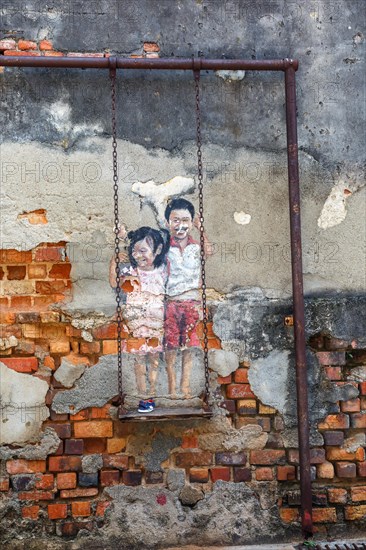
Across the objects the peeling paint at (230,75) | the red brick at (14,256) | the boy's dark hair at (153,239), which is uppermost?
the peeling paint at (230,75)

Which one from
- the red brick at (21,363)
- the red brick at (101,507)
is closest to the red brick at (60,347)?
the red brick at (21,363)

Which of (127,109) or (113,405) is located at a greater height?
(127,109)

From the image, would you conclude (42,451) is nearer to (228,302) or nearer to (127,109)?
(228,302)

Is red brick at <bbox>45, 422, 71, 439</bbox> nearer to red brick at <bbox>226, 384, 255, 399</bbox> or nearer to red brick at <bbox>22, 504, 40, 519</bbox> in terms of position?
red brick at <bbox>22, 504, 40, 519</bbox>

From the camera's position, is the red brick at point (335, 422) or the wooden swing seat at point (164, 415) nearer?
the wooden swing seat at point (164, 415)

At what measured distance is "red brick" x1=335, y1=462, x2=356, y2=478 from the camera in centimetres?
349

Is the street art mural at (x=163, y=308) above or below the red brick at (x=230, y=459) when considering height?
above

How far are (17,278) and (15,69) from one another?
1121 mm

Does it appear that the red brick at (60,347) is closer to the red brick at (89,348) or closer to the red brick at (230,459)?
the red brick at (89,348)

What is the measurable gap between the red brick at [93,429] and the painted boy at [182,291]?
0.38m

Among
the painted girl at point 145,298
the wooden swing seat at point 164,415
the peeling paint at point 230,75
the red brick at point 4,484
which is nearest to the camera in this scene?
the wooden swing seat at point 164,415

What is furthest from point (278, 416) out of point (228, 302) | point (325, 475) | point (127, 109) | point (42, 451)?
point (127, 109)

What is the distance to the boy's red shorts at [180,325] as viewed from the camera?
3451 mm

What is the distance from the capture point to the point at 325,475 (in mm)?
3490
